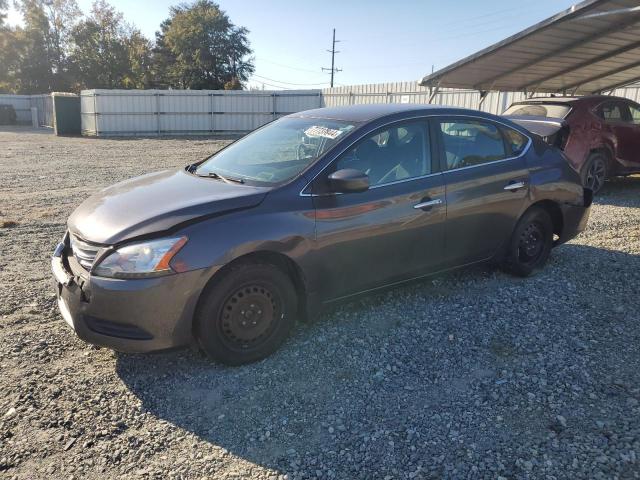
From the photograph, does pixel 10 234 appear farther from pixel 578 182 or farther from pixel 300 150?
pixel 578 182

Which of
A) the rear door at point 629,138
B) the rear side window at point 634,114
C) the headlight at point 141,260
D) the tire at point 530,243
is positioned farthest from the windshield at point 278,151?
the rear side window at point 634,114

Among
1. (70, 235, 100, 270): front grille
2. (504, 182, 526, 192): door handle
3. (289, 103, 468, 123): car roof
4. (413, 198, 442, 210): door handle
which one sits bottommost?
(70, 235, 100, 270): front grille

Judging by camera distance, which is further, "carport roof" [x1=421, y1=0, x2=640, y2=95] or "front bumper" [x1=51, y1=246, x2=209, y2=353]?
"carport roof" [x1=421, y1=0, x2=640, y2=95]

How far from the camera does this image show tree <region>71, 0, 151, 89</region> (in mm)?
53219

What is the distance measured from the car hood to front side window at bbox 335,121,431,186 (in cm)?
80

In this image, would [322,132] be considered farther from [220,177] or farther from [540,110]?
[540,110]

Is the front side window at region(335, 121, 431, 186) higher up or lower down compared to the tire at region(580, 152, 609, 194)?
higher up

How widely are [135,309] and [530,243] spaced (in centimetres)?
384

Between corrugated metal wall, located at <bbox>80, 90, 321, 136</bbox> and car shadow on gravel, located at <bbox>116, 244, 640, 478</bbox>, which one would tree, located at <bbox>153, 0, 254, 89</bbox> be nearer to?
corrugated metal wall, located at <bbox>80, 90, 321, 136</bbox>

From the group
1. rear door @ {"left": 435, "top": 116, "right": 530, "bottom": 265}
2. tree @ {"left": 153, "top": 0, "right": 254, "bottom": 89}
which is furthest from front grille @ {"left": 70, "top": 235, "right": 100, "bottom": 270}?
tree @ {"left": 153, "top": 0, "right": 254, "bottom": 89}

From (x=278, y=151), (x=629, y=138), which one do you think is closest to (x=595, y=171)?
(x=629, y=138)

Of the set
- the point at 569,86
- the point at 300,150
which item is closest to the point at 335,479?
the point at 300,150

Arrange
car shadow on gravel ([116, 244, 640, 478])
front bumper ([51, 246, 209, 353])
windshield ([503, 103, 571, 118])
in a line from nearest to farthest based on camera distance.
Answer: car shadow on gravel ([116, 244, 640, 478])
front bumper ([51, 246, 209, 353])
windshield ([503, 103, 571, 118])

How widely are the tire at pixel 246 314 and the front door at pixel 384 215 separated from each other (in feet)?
1.21
